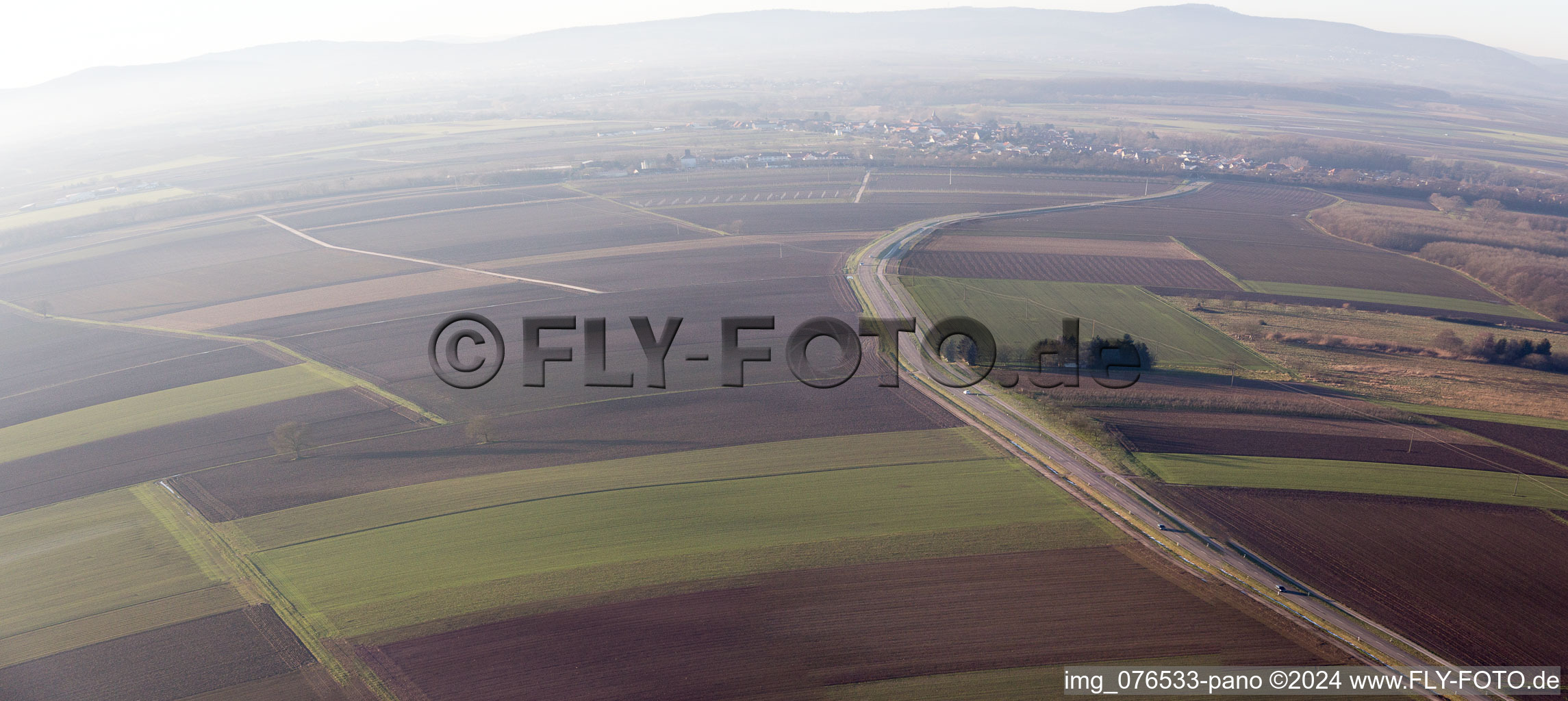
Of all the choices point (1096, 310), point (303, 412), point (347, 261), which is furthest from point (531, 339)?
point (1096, 310)

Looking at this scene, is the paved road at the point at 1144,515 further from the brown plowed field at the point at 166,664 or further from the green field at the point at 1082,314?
the brown plowed field at the point at 166,664

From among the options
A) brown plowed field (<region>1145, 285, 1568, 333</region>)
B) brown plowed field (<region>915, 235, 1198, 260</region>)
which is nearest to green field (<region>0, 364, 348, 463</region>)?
brown plowed field (<region>915, 235, 1198, 260</region>)

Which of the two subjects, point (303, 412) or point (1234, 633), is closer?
point (1234, 633)

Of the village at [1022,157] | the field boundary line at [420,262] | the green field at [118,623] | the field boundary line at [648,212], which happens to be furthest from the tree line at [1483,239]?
the green field at [118,623]

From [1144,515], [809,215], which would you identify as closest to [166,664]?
[1144,515]

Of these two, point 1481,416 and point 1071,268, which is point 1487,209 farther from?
point 1481,416

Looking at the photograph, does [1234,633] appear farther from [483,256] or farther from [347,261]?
[347,261]
